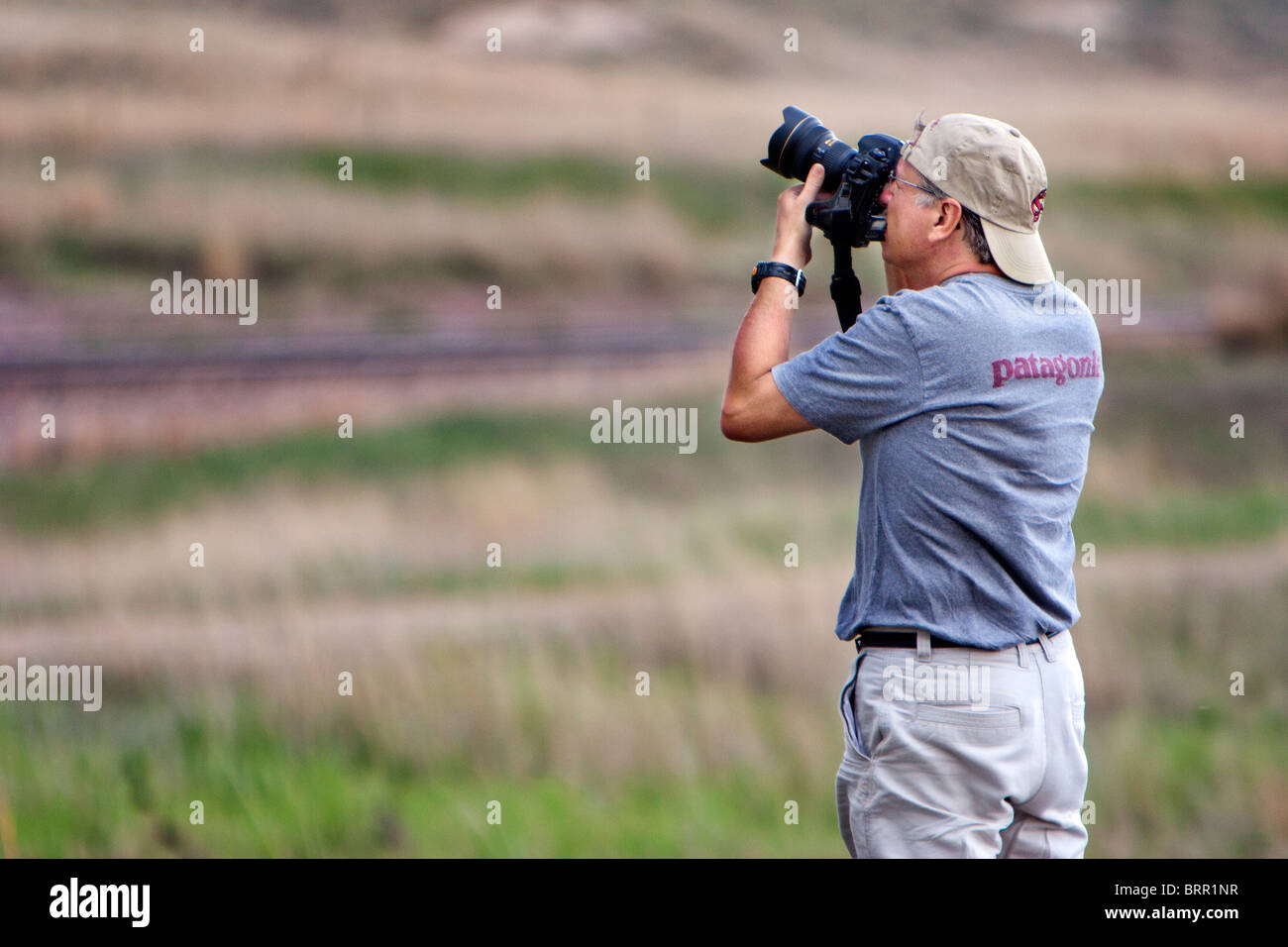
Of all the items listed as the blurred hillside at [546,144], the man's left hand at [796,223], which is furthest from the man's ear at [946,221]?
the blurred hillside at [546,144]

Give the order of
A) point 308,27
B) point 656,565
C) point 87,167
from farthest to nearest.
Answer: point 308,27
point 87,167
point 656,565

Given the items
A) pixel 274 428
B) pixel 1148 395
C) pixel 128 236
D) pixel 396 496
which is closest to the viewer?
pixel 396 496

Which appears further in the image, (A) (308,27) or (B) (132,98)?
(A) (308,27)

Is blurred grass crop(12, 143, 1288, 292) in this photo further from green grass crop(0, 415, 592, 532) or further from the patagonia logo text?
the patagonia logo text

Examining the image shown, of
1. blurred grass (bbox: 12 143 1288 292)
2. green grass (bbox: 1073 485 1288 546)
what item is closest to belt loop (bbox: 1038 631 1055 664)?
green grass (bbox: 1073 485 1288 546)

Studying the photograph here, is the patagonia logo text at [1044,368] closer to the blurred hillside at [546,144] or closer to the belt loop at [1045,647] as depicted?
the belt loop at [1045,647]

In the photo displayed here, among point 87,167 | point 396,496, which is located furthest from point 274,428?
point 87,167

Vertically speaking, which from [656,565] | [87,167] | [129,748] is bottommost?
[129,748]

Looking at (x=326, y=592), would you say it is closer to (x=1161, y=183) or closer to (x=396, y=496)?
(x=396, y=496)

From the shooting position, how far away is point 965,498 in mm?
2289

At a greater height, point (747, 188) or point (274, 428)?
point (747, 188)

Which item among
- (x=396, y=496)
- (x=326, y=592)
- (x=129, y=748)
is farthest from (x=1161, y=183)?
(x=129, y=748)

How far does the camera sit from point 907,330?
7.45ft
